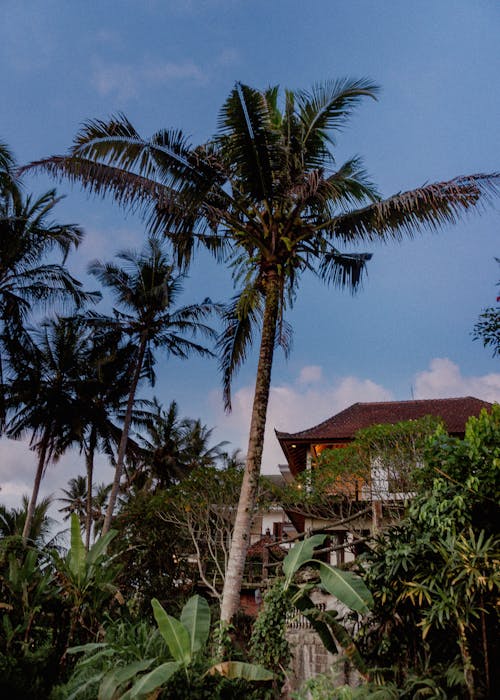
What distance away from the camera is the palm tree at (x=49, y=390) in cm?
2084

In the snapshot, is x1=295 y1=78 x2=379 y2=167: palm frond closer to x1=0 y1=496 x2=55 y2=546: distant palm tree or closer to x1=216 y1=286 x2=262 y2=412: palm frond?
x1=216 y1=286 x2=262 y2=412: palm frond

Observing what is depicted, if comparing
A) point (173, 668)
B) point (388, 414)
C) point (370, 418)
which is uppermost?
point (388, 414)

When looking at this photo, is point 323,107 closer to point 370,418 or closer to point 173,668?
point 173,668

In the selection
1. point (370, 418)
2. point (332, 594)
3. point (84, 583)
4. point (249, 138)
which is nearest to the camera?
point (332, 594)

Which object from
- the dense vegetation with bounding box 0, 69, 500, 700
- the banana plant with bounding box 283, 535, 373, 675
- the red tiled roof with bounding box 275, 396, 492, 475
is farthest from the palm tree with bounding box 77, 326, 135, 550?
the banana plant with bounding box 283, 535, 373, 675

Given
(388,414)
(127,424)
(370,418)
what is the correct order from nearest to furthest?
(370,418) < (388,414) < (127,424)

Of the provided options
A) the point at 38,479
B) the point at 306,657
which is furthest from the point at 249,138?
the point at 38,479

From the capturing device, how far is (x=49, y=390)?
2108 centimetres

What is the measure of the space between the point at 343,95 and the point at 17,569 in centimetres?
969

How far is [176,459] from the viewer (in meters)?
29.7

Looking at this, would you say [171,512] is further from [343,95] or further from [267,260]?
[343,95]

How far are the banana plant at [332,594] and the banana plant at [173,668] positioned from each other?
122cm

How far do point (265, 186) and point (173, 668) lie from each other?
7276mm

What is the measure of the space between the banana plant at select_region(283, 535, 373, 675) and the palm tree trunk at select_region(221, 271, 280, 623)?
87 centimetres
